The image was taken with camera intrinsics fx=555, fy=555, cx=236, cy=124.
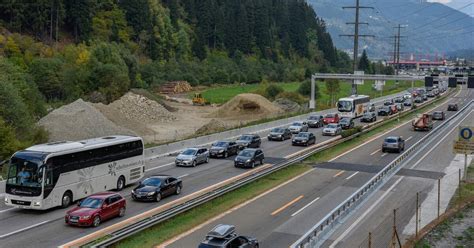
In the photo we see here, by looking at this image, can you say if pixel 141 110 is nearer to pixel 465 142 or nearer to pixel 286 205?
pixel 286 205

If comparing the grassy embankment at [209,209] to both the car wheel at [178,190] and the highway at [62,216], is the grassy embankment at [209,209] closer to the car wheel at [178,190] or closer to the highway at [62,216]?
the highway at [62,216]

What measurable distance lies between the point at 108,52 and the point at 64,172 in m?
82.2

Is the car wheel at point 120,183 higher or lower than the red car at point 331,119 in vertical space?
lower

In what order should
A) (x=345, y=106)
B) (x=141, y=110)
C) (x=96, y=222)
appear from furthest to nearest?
(x=141, y=110), (x=345, y=106), (x=96, y=222)

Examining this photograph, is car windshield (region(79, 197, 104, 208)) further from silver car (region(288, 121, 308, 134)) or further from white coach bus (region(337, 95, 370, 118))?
white coach bus (region(337, 95, 370, 118))

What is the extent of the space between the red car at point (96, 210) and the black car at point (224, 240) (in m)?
7.43

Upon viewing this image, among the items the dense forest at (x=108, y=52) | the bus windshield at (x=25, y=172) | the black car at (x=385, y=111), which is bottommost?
the black car at (x=385, y=111)

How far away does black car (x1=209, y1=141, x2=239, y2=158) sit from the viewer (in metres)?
45.2

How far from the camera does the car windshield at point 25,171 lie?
86.3 ft

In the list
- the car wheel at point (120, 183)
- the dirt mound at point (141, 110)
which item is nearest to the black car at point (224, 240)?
the car wheel at point (120, 183)

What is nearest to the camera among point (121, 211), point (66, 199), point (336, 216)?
point (336, 216)

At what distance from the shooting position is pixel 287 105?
9794 centimetres

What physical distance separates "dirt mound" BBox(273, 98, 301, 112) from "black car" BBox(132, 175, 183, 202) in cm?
6277

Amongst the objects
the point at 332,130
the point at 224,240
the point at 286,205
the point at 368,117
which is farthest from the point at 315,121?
the point at 224,240
